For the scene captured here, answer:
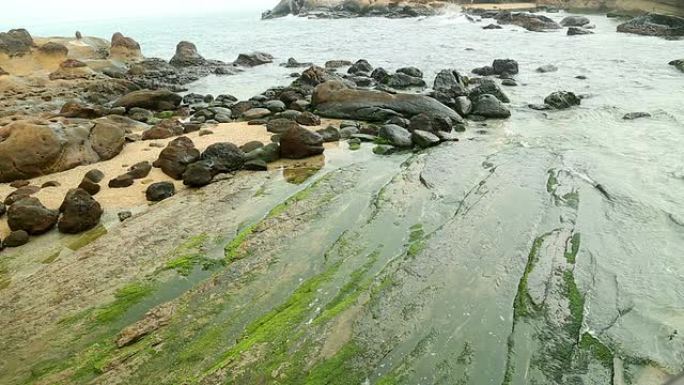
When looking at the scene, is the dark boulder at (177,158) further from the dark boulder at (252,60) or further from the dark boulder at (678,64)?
the dark boulder at (678,64)

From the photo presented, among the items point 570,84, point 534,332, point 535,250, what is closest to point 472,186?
point 535,250

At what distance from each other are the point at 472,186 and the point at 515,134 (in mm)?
3945

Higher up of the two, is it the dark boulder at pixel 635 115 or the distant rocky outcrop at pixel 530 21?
the distant rocky outcrop at pixel 530 21

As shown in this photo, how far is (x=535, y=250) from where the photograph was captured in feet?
20.6

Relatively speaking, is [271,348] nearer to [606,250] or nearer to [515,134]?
[606,250]

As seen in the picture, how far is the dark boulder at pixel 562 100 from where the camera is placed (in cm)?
1384

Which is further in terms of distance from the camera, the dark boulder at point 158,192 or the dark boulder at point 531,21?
the dark boulder at point 531,21

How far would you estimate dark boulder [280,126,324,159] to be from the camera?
10.0 m

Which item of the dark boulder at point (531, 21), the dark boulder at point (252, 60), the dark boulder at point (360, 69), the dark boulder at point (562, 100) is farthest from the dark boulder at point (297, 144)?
the dark boulder at point (531, 21)

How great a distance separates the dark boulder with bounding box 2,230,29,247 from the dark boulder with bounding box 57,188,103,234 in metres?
0.48

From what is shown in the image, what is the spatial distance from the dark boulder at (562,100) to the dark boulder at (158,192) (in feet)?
37.6

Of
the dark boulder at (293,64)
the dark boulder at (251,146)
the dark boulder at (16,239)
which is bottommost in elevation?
the dark boulder at (16,239)

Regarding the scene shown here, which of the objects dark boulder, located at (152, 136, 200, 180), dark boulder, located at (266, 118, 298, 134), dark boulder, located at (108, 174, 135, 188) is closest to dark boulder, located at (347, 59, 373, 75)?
dark boulder, located at (266, 118, 298, 134)

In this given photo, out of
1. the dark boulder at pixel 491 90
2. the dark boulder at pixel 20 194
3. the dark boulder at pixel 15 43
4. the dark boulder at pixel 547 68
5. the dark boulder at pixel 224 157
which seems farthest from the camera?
the dark boulder at pixel 15 43
